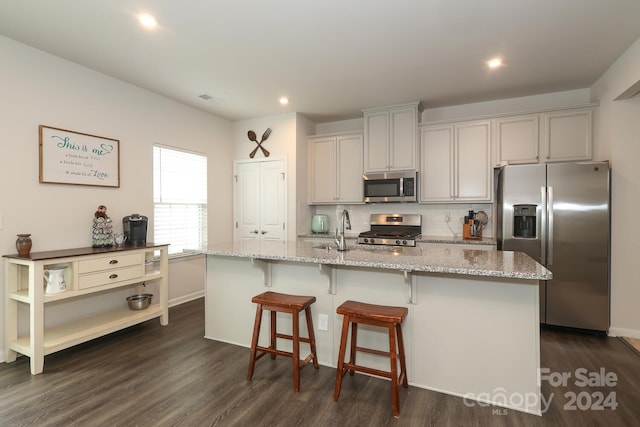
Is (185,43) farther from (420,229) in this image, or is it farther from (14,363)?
(420,229)

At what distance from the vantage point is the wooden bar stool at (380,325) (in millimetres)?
1983

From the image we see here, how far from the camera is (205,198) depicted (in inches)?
Answer: 184

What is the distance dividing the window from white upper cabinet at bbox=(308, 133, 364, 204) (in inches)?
62.6

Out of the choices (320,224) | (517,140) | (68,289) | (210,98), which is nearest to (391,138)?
(517,140)

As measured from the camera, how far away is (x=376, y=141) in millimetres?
4484

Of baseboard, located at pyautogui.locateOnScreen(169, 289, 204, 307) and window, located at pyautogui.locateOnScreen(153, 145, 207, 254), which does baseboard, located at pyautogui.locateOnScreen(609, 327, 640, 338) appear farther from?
baseboard, located at pyautogui.locateOnScreen(169, 289, 204, 307)

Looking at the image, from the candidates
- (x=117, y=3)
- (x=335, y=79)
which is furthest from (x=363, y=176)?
(x=117, y=3)

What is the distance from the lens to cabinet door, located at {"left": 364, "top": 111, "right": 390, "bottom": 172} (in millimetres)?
4430

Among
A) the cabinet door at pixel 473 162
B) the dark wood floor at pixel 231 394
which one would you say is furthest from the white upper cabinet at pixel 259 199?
the cabinet door at pixel 473 162

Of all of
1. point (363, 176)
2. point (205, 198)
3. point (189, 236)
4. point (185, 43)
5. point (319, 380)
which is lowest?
point (319, 380)

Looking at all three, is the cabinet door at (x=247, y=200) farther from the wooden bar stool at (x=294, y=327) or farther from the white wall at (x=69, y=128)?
the wooden bar stool at (x=294, y=327)

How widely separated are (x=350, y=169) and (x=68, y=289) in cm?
348

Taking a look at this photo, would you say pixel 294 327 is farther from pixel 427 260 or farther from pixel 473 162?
pixel 473 162

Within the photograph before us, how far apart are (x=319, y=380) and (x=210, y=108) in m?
3.66
